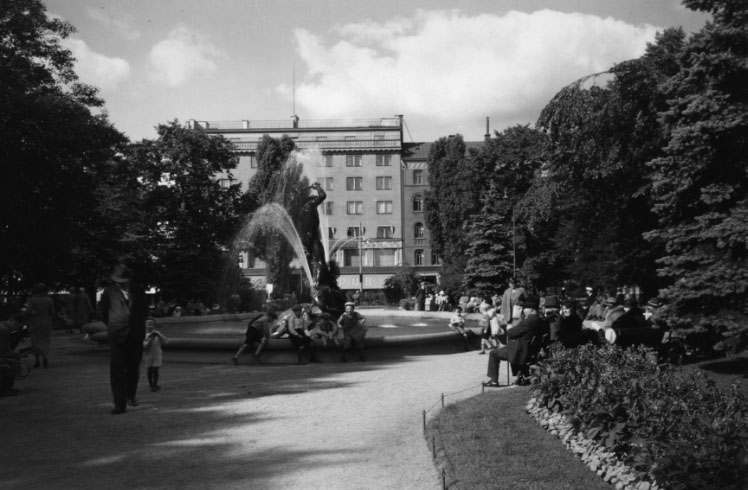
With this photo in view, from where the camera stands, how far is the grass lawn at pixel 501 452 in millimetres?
6086

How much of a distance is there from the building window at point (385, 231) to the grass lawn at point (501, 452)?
75.4 meters

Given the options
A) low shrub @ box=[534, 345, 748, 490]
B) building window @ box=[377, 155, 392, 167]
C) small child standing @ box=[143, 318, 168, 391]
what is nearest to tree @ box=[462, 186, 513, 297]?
building window @ box=[377, 155, 392, 167]

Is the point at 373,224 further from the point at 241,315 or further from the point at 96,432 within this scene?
the point at 96,432

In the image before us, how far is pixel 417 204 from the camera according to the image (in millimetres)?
86562

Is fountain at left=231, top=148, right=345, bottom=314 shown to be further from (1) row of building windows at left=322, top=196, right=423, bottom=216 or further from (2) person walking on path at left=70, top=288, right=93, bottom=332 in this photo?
(1) row of building windows at left=322, top=196, right=423, bottom=216

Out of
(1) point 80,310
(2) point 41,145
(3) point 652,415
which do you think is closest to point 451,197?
(1) point 80,310

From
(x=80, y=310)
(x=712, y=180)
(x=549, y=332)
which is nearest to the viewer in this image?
(x=549, y=332)

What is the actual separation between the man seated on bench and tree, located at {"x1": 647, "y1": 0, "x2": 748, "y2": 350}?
2656 millimetres

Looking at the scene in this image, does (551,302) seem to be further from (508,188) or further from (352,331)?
(508,188)

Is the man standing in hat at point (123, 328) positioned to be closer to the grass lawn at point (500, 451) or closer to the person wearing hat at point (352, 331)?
the grass lawn at point (500, 451)

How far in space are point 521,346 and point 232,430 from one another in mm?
5151

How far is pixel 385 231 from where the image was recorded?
8556cm

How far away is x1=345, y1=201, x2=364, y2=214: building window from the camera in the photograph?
8519cm

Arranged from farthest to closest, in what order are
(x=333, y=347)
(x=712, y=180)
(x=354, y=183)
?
(x=354, y=183) < (x=333, y=347) < (x=712, y=180)
